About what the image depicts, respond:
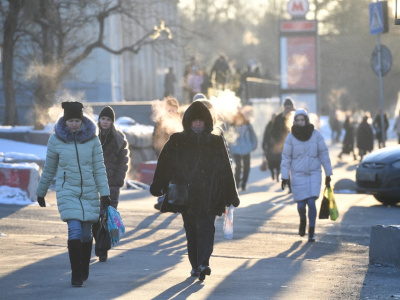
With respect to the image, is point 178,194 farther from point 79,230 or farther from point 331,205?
point 331,205

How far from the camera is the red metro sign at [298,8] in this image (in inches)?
1606

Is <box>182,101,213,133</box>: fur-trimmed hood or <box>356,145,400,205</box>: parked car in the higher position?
<box>182,101,213,133</box>: fur-trimmed hood

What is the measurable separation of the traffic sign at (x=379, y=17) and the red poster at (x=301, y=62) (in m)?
19.4

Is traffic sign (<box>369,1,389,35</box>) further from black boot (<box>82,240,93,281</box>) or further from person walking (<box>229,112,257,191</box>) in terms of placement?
black boot (<box>82,240,93,281</box>)

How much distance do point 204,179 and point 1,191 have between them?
8.28 metres

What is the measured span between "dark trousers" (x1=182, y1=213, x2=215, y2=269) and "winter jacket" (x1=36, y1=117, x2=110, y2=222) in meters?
0.86

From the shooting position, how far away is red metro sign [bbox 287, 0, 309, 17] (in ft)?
134

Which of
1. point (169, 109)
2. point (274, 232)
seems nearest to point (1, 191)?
point (169, 109)

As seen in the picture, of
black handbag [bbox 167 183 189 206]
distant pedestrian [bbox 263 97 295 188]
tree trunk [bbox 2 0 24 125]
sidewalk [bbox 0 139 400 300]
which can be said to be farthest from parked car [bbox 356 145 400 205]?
tree trunk [bbox 2 0 24 125]

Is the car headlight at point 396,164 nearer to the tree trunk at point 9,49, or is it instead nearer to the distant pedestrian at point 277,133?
the distant pedestrian at point 277,133

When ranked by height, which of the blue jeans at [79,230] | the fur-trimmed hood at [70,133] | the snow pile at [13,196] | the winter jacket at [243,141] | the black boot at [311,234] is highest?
the fur-trimmed hood at [70,133]

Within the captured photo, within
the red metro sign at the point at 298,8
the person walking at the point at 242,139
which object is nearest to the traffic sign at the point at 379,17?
the person walking at the point at 242,139

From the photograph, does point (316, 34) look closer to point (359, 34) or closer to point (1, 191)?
point (1, 191)

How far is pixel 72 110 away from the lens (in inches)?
348
